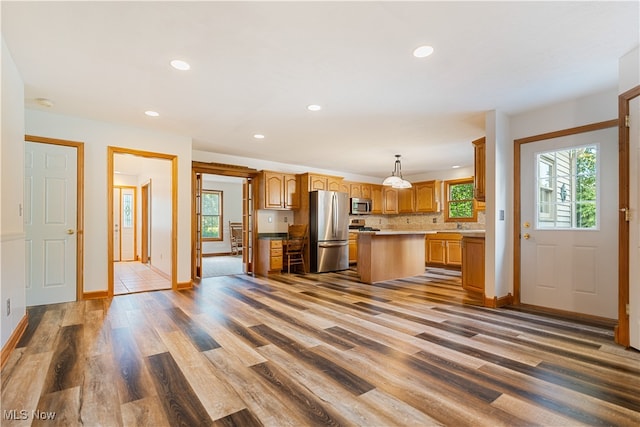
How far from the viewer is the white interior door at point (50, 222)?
379 centimetres

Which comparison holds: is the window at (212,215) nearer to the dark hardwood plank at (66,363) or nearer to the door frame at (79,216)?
the door frame at (79,216)

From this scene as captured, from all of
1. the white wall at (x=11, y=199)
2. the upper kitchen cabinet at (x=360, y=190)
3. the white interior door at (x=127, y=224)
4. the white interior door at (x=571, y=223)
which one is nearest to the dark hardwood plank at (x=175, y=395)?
the white wall at (x=11, y=199)

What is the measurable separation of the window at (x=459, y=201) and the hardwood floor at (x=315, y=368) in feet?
14.1

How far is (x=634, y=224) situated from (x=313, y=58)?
3.04 metres

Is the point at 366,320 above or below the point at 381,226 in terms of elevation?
below

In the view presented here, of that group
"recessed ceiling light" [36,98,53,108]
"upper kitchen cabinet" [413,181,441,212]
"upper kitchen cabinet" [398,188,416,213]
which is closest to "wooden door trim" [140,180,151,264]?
"recessed ceiling light" [36,98,53,108]

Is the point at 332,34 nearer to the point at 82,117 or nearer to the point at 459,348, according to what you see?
the point at 459,348

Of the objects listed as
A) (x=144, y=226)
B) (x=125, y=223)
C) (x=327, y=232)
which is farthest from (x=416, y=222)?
(x=125, y=223)

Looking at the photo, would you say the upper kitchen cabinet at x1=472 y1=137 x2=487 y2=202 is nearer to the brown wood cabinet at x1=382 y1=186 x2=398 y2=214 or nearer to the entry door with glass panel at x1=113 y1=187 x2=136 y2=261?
the brown wood cabinet at x1=382 y1=186 x2=398 y2=214

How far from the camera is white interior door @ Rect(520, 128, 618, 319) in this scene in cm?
323

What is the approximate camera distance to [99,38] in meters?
2.31

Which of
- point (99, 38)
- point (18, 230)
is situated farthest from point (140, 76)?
point (18, 230)

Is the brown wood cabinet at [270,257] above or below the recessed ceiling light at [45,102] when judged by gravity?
below

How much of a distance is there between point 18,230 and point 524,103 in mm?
5391
